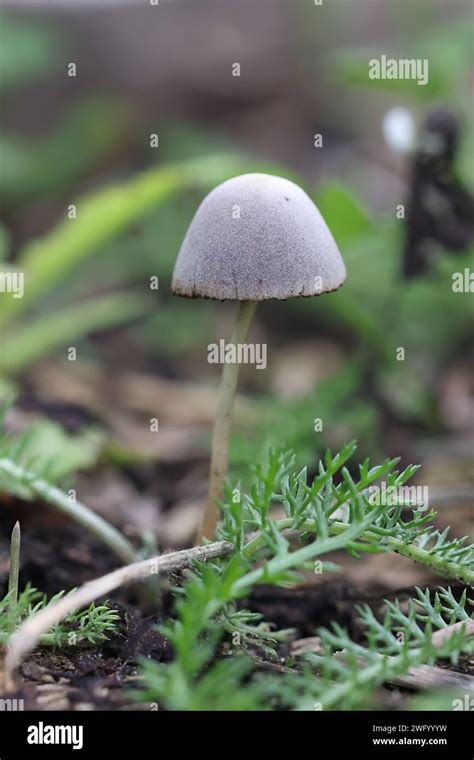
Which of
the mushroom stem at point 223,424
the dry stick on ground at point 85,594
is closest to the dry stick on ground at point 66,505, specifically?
the mushroom stem at point 223,424

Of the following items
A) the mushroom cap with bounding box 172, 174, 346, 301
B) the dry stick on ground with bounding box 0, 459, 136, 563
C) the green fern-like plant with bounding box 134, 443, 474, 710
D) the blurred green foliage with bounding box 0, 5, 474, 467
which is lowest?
the green fern-like plant with bounding box 134, 443, 474, 710

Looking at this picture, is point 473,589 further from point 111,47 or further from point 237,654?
point 111,47

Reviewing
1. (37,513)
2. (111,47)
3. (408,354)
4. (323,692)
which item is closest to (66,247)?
(37,513)

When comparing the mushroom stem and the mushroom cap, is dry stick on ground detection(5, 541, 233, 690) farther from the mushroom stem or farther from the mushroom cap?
the mushroom cap

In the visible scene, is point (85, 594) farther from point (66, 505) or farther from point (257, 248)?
point (257, 248)

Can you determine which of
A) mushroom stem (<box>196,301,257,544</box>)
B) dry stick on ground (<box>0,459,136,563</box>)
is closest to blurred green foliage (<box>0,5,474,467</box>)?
mushroom stem (<box>196,301,257,544</box>)

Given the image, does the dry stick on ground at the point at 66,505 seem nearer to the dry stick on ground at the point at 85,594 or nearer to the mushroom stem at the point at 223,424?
the mushroom stem at the point at 223,424
